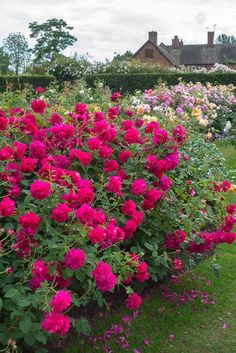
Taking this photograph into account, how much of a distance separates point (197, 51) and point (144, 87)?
33.8 m

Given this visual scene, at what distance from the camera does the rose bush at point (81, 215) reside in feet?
6.54

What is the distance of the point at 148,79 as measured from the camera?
20.7 meters

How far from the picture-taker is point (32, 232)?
1.99 meters

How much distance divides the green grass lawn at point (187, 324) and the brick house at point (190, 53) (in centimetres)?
4576

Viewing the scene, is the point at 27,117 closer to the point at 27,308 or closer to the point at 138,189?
the point at 138,189

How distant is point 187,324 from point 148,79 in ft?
60.2

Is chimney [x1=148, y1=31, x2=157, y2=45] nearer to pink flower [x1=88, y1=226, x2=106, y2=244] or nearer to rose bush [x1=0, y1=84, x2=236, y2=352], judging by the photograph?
rose bush [x1=0, y1=84, x2=236, y2=352]

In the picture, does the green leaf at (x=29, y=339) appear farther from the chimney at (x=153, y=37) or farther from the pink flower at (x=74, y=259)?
the chimney at (x=153, y=37)

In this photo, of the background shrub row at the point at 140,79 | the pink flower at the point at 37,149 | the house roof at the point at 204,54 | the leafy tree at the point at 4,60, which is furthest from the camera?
the leafy tree at the point at 4,60

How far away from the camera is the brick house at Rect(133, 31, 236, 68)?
47.9 m

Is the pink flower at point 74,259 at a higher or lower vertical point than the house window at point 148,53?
higher

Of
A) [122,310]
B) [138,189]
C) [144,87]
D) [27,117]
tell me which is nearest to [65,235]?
[138,189]

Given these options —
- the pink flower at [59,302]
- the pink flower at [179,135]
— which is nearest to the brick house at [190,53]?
the pink flower at [179,135]

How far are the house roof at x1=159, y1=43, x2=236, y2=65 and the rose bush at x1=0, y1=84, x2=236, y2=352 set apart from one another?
4970 cm
